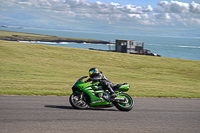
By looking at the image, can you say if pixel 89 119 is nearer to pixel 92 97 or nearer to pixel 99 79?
pixel 92 97

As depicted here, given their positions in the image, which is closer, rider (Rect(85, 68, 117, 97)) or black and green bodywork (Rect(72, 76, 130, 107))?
black and green bodywork (Rect(72, 76, 130, 107))

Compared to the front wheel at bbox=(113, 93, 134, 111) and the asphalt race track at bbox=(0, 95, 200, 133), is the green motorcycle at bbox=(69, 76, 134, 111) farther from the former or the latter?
the asphalt race track at bbox=(0, 95, 200, 133)

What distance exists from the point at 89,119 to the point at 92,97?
1.56 meters

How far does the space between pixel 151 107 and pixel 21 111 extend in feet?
17.8

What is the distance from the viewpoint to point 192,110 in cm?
1148

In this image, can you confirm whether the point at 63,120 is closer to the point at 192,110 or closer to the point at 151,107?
the point at 151,107

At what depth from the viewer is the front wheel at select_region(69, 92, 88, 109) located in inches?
395

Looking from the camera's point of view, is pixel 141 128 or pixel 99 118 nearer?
pixel 141 128

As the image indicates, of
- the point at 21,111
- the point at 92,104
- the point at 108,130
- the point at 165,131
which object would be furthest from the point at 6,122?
the point at 165,131

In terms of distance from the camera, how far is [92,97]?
33.0 ft

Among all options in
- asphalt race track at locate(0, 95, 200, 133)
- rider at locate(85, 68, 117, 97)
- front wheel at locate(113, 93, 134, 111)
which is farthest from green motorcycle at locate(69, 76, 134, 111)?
asphalt race track at locate(0, 95, 200, 133)

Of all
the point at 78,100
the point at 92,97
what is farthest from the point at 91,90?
the point at 78,100

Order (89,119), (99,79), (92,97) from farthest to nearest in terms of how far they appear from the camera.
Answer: (99,79) < (92,97) < (89,119)

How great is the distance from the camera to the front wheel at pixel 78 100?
10023mm
